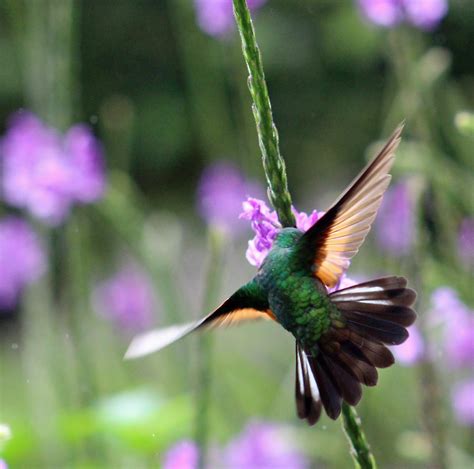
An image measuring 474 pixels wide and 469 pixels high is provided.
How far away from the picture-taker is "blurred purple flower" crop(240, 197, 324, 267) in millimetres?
551

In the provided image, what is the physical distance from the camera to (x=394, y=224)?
1707 millimetres

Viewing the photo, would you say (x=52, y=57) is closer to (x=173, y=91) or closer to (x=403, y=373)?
(x=403, y=373)

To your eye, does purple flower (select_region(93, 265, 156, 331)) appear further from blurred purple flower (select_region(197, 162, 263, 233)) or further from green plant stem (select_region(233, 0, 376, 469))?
green plant stem (select_region(233, 0, 376, 469))

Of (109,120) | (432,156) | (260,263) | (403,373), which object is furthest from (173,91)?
(260,263)

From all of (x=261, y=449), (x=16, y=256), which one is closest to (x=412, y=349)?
(x=261, y=449)

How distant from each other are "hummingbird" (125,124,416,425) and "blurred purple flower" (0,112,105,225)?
100 centimetres

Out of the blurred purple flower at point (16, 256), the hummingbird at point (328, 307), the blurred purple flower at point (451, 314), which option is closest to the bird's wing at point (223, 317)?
the hummingbird at point (328, 307)

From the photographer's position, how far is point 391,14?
1.11 metres

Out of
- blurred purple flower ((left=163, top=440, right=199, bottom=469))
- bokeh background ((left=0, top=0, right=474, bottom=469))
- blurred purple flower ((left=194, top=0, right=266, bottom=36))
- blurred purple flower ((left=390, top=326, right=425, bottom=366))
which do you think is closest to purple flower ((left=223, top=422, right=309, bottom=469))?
bokeh background ((left=0, top=0, right=474, bottom=469))

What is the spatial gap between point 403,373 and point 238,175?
2.17ft

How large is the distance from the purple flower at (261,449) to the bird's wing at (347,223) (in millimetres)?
927

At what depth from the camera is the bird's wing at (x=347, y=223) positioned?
49cm

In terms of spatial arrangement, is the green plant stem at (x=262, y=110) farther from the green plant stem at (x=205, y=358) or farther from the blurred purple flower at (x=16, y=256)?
the blurred purple flower at (x=16, y=256)

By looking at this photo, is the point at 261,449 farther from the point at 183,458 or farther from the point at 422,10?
the point at 422,10
